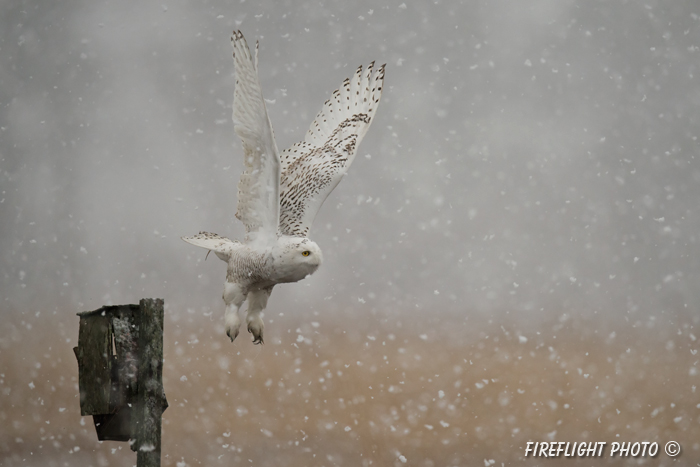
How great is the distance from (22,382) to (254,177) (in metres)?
2.17

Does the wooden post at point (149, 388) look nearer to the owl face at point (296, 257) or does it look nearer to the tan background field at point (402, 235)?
the owl face at point (296, 257)

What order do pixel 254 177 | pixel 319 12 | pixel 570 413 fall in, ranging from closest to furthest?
pixel 254 177, pixel 570 413, pixel 319 12

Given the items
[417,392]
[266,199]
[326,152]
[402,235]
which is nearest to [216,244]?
[266,199]

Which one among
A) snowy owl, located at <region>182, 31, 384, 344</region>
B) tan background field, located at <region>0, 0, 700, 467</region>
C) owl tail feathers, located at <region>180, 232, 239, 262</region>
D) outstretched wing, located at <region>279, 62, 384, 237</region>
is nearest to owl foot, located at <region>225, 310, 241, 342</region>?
snowy owl, located at <region>182, 31, 384, 344</region>

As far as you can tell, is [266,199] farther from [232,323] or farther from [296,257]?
[232,323]

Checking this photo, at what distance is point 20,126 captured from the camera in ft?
11.3

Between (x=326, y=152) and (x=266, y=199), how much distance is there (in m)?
0.40

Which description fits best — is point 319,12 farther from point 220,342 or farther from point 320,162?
point 220,342

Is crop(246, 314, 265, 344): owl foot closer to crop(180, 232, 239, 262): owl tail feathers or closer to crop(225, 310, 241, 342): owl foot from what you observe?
crop(225, 310, 241, 342): owl foot

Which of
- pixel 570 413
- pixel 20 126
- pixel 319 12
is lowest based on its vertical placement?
pixel 570 413

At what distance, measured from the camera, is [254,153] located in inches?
73.8

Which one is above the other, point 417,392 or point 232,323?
point 417,392

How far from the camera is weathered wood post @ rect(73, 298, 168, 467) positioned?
1.68 meters

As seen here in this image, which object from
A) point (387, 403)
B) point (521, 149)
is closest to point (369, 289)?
point (387, 403)
